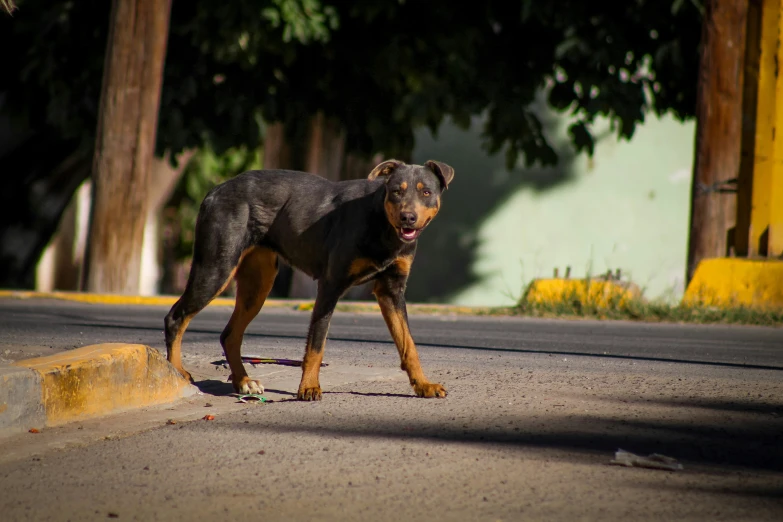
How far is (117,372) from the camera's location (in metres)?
5.27

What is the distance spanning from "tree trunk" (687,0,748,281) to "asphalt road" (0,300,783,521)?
16.7ft

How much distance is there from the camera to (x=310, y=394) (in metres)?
5.63

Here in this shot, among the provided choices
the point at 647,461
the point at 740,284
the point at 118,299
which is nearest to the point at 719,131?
the point at 740,284

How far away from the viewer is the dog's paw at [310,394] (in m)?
5.63

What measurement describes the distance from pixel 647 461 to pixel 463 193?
1362cm

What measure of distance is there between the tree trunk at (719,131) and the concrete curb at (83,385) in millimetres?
8212

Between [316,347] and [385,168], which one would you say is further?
[385,168]

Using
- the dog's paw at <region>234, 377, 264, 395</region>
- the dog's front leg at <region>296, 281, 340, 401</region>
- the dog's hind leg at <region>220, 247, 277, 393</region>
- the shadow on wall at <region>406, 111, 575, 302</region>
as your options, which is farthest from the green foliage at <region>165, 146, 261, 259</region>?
the dog's front leg at <region>296, 281, 340, 401</region>

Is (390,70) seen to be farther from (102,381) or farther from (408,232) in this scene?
(102,381)

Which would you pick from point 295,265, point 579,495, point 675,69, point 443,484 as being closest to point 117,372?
point 295,265

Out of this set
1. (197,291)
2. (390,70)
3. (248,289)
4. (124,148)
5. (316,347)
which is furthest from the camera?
(390,70)

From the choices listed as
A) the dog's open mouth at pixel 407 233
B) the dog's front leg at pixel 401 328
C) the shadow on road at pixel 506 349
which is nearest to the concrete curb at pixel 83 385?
the dog's front leg at pixel 401 328

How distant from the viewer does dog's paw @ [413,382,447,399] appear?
5730mm

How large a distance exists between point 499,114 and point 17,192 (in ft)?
25.7
